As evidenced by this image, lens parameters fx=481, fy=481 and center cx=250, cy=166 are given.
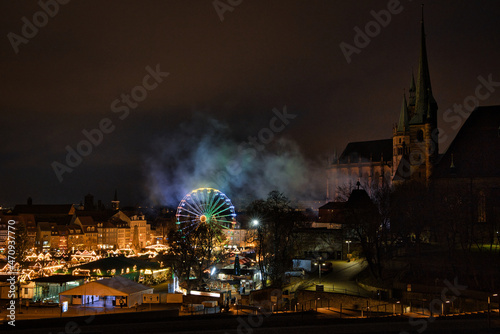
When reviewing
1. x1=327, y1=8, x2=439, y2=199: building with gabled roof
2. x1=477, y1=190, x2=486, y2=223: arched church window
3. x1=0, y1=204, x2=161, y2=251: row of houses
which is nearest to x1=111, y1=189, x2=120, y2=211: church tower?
x1=0, y1=204, x2=161, y2=251: row of houses

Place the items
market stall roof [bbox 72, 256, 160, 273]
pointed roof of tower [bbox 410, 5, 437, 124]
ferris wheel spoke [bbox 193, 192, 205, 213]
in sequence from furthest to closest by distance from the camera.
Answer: pointed roof of tower [bbox 410, 5, 437, 124]
ferris wheel spoke [bbox 193, 192, 205, 213]
market stall roof [bbox 72, 256, 160, 273]

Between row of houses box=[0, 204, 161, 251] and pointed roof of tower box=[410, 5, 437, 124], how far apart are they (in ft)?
182

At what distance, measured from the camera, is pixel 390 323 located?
17.3m

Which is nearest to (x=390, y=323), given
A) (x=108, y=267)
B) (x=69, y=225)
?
(x=108, y=267)

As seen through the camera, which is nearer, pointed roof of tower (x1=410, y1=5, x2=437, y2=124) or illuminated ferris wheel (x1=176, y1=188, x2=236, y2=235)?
illuminated ferris wheel (x1=176, y1=188, x2=236, y2=235)

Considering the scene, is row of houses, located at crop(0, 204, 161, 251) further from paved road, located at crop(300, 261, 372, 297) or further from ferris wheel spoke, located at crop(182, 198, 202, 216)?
paved road, located at crop(300, 261, 372, 297)

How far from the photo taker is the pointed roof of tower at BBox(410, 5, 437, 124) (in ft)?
197

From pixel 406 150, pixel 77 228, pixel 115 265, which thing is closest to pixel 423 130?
pixel 406 150

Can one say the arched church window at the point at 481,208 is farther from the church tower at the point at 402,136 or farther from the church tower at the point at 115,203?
the church tower at the point at 115,203

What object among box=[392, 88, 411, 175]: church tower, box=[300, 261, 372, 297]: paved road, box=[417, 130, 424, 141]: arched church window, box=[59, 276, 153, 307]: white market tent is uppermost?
box=[392, 88, 411, 175]: church tower

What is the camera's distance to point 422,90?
6162 cm

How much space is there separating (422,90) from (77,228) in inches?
2558

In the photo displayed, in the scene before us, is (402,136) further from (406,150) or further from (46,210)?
(46,210)

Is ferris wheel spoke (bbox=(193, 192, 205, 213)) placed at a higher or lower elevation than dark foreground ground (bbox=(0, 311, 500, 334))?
higher
